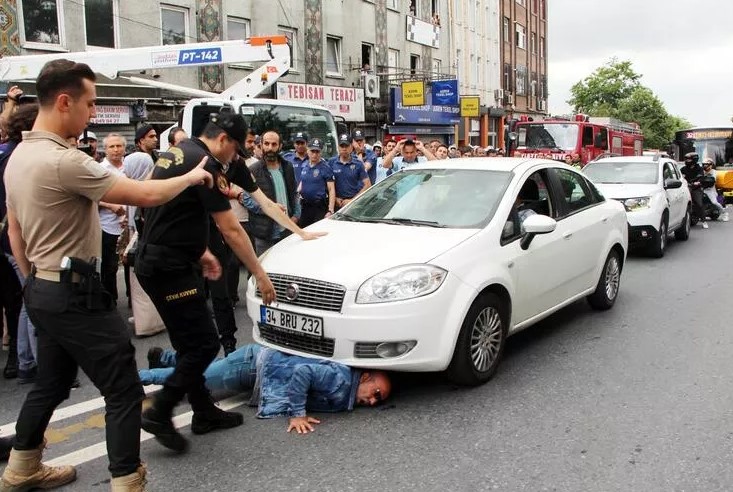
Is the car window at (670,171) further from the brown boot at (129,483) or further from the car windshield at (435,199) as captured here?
the brown boot at (129,483)

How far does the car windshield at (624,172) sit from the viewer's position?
11.2 m

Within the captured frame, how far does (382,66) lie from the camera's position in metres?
27.5

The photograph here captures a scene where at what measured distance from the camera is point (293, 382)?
13.4 feet

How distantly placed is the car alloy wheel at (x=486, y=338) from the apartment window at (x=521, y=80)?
145ft

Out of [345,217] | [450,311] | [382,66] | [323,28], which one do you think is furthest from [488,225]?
[382,66]

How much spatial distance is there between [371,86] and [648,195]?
1674 cm

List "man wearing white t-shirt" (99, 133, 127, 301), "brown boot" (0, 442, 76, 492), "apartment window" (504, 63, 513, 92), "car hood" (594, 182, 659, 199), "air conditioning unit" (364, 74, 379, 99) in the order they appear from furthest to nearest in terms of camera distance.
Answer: "apartment window" (504, 63, 513, 92) < "air conditioning unit" (364, 74, 379, 99) < "car hood" (594, 182, 659, 199) < "man wearing white t-shirt" (99, 133, 127, 301) < "brown boot" (0, 442, 76, 492)

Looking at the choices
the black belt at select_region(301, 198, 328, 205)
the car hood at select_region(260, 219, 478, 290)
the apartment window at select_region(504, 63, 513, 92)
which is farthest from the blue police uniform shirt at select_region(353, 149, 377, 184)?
the apartment window at select_region(504, 63, 513, 92)

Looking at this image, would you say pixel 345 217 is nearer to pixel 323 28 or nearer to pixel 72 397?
pixel 72 397

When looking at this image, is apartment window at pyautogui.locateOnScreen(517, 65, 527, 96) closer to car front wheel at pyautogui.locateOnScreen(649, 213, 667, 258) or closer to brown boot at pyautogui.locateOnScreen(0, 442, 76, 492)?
car front wheel at pyautogui.locateOnScreen(649, 213, 667, 258)

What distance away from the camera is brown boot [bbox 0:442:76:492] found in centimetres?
321

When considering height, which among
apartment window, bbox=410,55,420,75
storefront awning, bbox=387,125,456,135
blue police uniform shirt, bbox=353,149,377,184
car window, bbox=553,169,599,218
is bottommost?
car window, bbox=553,169,599,218

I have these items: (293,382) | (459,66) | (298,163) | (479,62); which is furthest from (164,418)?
(479,62)

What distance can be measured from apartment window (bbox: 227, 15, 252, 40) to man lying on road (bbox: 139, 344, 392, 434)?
57.4 ft
